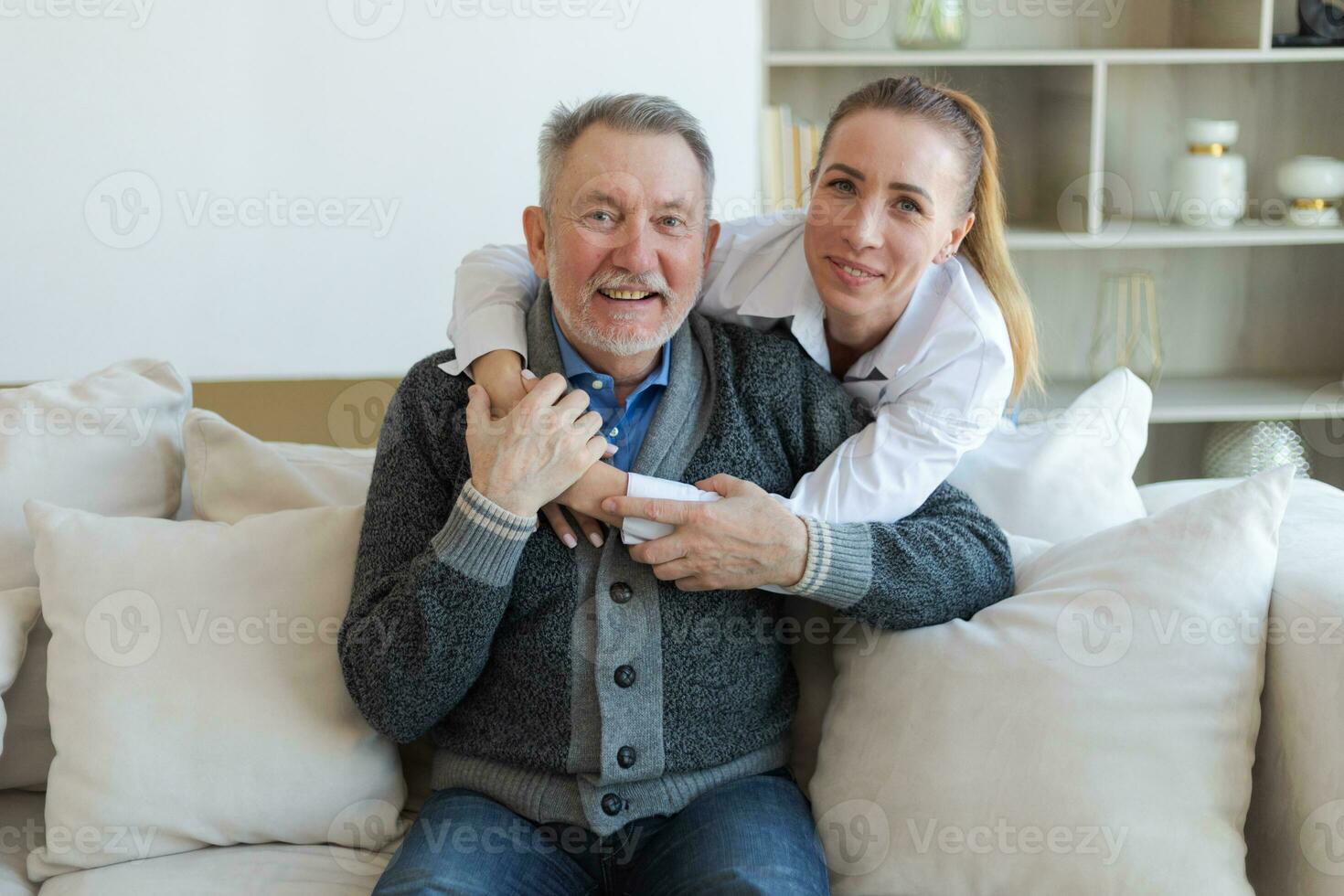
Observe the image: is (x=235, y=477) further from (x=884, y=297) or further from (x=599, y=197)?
(x=884, y=297)

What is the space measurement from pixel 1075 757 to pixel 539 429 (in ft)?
2.27

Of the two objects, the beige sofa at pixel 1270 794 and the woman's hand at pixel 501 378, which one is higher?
the woman's hand at pixel 501 378

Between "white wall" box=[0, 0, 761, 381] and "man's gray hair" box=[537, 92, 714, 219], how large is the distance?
112 centimetres

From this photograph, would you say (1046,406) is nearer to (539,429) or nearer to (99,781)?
(539,429)

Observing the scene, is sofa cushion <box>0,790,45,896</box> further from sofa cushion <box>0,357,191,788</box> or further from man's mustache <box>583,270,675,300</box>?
man's mustache <box>583,270,675,300</box>

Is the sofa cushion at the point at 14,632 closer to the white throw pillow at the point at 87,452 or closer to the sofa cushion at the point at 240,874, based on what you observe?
the white throw pillow at the point at 87,452

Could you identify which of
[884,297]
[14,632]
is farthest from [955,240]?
[14,632]

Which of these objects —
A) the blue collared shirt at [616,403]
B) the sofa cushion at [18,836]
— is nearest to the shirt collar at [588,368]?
the blue collared shirt at [616,403]

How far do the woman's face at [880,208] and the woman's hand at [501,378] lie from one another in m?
0.43

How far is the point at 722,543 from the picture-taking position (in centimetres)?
138

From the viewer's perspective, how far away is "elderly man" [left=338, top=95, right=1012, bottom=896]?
1.37 meters

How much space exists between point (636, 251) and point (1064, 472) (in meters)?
0.70

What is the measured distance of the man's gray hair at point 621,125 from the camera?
1487mm

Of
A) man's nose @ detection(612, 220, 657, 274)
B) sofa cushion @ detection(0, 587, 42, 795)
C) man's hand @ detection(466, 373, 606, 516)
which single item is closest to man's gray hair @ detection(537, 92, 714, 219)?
man's nose @ detection(612, 220, 657, 274)
